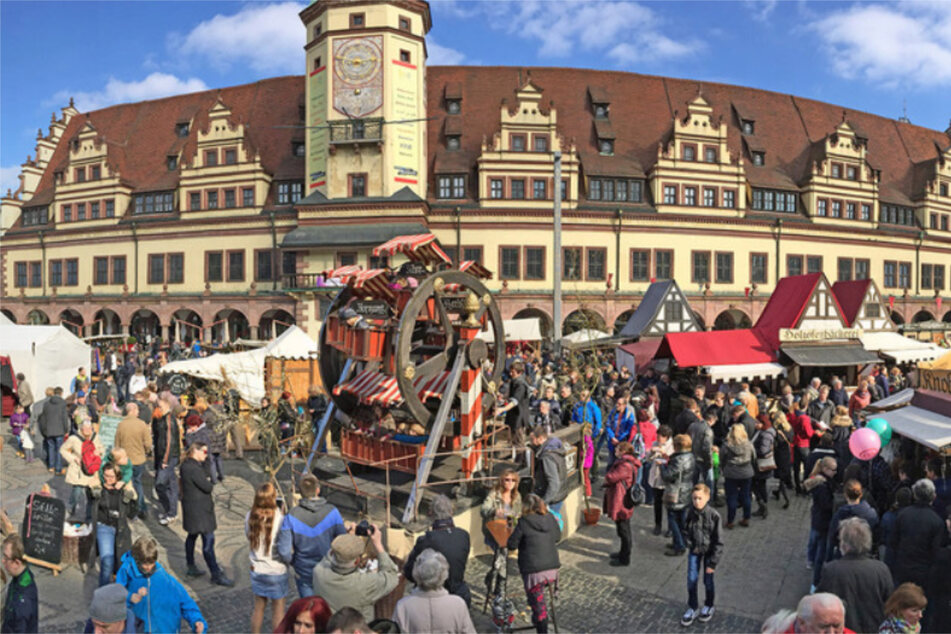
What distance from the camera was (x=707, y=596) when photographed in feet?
23.1

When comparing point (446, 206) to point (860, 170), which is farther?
point (860, 170)

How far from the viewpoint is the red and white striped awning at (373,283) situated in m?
9.65

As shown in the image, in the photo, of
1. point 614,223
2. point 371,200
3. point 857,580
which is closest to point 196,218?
point 371,200

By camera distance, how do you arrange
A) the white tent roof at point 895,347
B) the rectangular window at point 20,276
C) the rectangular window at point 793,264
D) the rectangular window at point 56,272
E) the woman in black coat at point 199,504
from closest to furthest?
1. the woman in black coat at point 199,504
2. the white tent roof at point 895,347
3. the rectangular window at point 793,264
4. the rectangular window at point 56,272
5. the rectangular window at point 20,276

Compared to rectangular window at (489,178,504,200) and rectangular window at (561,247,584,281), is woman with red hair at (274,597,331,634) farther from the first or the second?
rectangular window at (561,247,584,281)

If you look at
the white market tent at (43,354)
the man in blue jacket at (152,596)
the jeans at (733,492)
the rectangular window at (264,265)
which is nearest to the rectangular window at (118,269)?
the rectangular window at (264,265)

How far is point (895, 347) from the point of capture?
21203mm

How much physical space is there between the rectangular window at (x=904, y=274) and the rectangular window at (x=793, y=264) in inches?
340

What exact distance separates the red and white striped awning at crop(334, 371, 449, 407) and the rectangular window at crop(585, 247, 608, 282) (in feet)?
89.8

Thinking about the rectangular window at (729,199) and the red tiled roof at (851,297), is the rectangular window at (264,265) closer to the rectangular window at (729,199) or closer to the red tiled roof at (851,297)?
the rectangular window at (729,199)

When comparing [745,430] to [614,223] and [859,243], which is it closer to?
[614,223]

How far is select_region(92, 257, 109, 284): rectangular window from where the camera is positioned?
133 ft

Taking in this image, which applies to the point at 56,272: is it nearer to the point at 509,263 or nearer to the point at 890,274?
the point at 509,263

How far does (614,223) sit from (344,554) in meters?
33.5
